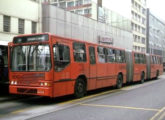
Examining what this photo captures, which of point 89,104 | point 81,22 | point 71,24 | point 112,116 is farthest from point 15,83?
point 81,22

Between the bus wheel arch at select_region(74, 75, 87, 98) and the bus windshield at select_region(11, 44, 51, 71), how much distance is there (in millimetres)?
2235

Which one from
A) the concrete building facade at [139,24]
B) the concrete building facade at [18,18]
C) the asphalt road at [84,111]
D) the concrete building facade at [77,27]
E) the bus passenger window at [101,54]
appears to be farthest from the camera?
the concrete building facade at [139,24]

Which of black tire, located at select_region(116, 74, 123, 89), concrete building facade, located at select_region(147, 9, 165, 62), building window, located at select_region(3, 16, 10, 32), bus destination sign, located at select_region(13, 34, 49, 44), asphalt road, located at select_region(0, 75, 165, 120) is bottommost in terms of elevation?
asphalt road, located at select_region(0, 75, 165, 120)

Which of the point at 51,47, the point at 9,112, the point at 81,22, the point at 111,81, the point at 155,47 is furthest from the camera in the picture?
the point at 155,47

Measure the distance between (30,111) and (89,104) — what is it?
2528 millimetres

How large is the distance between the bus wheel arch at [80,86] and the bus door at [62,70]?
590 mm

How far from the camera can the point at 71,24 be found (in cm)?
3123

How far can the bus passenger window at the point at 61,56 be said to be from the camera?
1025 cm

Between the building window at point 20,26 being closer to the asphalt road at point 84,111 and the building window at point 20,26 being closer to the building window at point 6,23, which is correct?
the building window at point 6,23

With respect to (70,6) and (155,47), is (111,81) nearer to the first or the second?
(70,6)

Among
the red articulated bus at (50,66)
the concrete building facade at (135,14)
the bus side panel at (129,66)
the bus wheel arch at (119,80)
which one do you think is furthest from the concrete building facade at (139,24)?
the red articulated bus at (50,66)

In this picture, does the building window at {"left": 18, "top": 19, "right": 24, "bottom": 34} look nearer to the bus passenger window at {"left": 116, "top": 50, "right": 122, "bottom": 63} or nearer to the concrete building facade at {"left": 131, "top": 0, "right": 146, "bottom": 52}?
the bus passenger window at {"left": 116, "top": 50, "right": 122, "bottom": 63}

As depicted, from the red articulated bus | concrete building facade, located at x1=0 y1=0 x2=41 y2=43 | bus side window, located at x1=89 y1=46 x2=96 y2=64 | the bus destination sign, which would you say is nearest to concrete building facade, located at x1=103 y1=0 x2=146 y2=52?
concrete building facade, located at x1=0 y1=0 x2=41 y2=43

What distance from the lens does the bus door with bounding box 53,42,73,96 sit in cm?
1020
